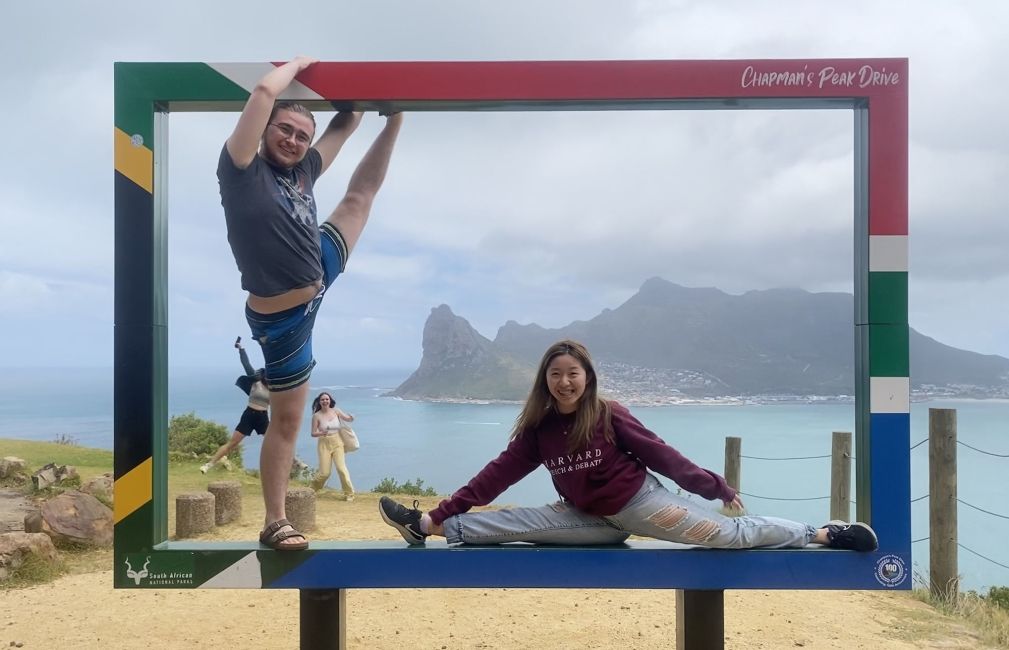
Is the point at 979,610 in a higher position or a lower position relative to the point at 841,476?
lower

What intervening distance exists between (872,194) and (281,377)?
2.70 metres

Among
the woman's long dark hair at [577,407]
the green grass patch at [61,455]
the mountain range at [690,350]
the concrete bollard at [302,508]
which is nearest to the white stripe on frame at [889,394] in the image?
the mountain range at [690,350]

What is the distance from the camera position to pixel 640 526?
303cm

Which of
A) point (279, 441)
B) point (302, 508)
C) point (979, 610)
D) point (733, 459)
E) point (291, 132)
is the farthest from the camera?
point (302, 508)

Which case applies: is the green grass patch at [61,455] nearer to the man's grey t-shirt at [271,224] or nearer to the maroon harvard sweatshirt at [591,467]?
the man's grey t-shirt at [271,224]

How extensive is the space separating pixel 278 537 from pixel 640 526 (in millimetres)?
1543

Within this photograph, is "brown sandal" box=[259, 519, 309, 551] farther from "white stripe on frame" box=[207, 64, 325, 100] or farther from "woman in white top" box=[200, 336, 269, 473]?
"white stripe on frame" box=[207, 64, 325, 100]

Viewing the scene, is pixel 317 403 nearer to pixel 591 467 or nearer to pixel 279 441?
pixel 279 441

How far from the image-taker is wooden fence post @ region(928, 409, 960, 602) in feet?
18.6

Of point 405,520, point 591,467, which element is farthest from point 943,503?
point 405,520

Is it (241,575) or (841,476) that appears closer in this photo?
(241,575)

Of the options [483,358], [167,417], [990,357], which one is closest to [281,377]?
[167,417]

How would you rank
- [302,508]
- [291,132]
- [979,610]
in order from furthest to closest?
[302,508] < [979,610] < [291,132]

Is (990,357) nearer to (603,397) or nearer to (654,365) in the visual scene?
(654,365)
